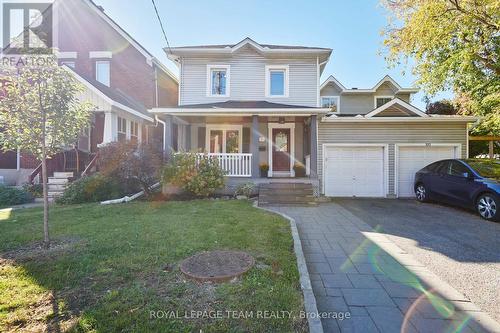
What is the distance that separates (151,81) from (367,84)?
570 inches

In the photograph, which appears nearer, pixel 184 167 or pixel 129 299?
pixel 129 299

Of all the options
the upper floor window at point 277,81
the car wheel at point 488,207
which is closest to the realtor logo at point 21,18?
the upper floor window at point 277,81

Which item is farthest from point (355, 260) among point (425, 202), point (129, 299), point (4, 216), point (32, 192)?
point (32, 192)

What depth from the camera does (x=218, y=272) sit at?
3.28m

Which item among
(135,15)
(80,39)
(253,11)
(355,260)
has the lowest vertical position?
(355,260)

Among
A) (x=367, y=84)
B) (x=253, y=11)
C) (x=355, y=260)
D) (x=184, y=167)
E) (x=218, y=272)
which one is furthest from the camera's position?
(x=367, y=84)

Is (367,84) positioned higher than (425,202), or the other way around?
(367,84)

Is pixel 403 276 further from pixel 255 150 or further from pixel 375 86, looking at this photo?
pixel 375 86

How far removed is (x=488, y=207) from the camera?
6.99 m

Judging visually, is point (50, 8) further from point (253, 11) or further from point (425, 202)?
point (425, 202)

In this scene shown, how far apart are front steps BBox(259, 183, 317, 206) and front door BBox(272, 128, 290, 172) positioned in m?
3.21

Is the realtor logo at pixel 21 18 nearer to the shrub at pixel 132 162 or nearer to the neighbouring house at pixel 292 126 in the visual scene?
the shrub at pixel 132 162

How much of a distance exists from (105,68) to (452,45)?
17.2 m

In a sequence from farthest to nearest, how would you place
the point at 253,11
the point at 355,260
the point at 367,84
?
the point at 367,84 → the point at 253,11 → the point at 355,260
